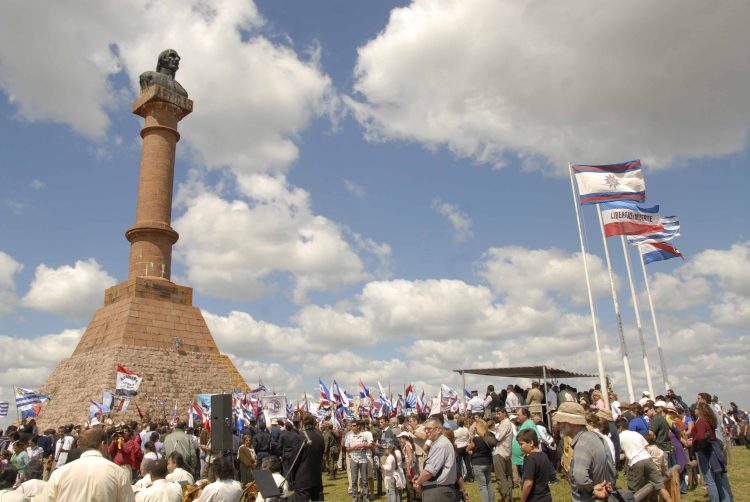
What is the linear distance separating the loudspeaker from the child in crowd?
5049 mm

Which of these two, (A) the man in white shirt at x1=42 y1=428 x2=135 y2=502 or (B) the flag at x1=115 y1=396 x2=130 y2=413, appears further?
(B) the flag at x1=115 y1=396 x2=130 y2=413

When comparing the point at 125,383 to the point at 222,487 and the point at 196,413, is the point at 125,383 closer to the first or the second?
the point at 196,413

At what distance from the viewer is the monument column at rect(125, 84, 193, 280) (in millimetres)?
28922

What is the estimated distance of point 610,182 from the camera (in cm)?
1873

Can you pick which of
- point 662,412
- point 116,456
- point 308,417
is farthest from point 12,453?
point 662,412

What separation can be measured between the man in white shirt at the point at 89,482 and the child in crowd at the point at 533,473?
364cm

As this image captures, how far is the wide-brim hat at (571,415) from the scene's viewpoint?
17.3 ft

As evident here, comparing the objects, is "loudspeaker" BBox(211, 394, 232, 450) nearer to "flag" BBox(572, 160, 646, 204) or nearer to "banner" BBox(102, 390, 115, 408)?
"banner" BBox(102, 390, 115, 408)

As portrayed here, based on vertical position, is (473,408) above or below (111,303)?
below

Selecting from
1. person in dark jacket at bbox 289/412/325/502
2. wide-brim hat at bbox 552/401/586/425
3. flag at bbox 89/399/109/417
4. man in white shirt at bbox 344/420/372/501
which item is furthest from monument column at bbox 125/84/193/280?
wide-brim hat at bbox 552/401/586/425

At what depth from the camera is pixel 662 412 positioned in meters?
10.6

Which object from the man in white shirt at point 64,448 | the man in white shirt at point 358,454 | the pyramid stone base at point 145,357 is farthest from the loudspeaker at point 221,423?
the pyramid stone base at point 145,357

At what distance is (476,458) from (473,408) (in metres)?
7.19

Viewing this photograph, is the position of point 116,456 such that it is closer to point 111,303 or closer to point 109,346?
point 109,346
